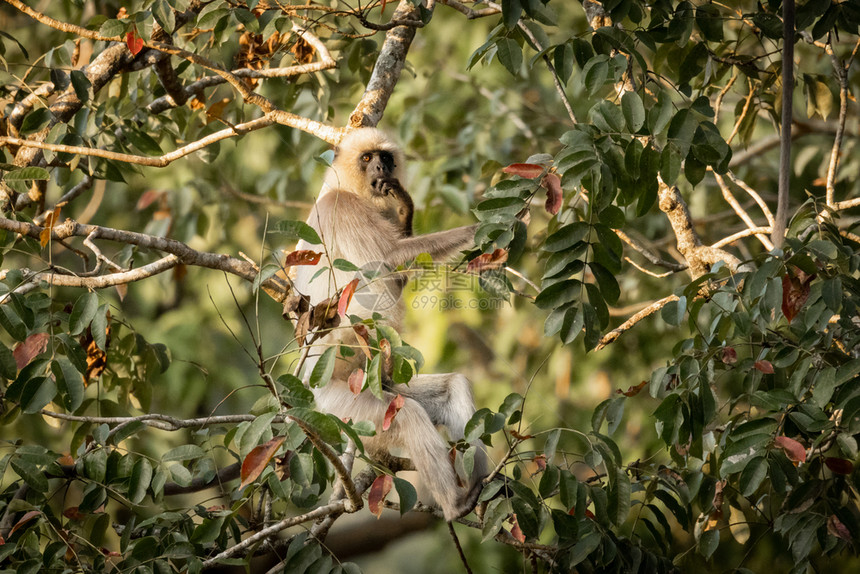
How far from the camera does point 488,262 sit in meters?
2.44

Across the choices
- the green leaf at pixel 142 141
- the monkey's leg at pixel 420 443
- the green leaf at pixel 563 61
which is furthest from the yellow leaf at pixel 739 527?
the green leaf at pixel 142 141

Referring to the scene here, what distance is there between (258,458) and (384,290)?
5.88ft

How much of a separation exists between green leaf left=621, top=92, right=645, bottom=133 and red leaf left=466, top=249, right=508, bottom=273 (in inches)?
22.2

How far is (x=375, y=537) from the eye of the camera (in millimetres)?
4523

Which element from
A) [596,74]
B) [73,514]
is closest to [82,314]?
[73,514]

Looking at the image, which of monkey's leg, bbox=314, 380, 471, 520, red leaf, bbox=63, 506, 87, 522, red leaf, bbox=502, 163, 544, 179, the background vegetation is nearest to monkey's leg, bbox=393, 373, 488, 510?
monkey's leg, bbox=314, 380, 471, 520

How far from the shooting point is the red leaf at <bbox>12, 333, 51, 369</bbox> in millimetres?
2266

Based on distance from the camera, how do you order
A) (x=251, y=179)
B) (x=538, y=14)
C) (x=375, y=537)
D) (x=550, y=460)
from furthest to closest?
(x=251, y=179)
(x=375, y=537)
(x=538, y=14)
(x=550, y=460)

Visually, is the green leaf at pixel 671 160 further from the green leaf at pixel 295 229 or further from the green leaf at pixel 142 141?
the green leaf at pixel 142 141

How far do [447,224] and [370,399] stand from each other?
2.51 meters

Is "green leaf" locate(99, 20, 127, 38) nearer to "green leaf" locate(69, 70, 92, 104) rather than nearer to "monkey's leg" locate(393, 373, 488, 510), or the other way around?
"green leaf" locate(69, 70, 92, 104)

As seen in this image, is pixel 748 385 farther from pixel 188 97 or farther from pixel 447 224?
pixel 447 224

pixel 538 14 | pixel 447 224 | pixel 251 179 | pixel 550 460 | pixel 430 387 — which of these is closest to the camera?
pixel 550 460

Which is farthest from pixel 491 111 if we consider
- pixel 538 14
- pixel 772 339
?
pixel 772 339
